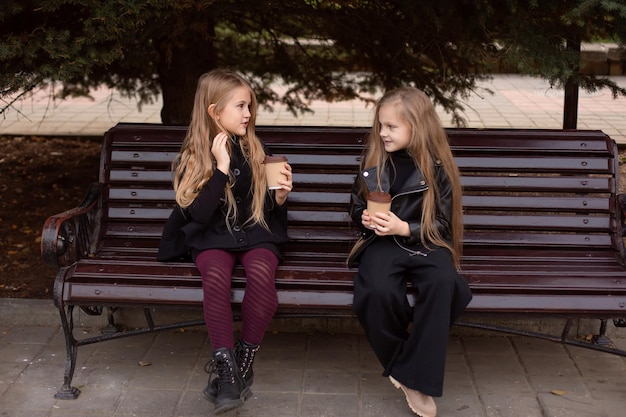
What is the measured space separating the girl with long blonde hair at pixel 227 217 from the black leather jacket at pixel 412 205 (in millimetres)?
358

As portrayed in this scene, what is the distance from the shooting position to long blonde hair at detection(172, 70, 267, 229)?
12.6ft

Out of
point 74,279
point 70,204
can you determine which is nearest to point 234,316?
point 74,279

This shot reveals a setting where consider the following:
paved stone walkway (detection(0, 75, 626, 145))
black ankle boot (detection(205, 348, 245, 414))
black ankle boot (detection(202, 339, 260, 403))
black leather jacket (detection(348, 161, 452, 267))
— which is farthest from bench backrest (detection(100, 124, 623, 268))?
paved stone walkway (detection(0, 75, 626, 145))

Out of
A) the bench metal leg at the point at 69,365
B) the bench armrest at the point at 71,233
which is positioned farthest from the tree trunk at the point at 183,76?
the bench metal leg at the point at 69,365

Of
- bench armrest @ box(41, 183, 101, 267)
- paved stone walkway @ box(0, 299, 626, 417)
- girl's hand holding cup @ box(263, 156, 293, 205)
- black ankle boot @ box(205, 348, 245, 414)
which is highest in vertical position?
girl's hand holding cup @ box(263, 156, 293, 205)

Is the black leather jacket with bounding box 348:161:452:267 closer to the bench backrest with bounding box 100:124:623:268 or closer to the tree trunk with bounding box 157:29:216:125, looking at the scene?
the bench backrest with bounding box 100:124:623:268

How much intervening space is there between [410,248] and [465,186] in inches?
30.2

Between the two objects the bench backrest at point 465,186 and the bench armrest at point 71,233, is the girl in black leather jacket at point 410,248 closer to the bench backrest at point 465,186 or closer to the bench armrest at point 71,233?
the bench backrest at point 465,186

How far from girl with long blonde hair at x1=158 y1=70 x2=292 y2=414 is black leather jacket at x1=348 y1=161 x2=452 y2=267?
0.36 m

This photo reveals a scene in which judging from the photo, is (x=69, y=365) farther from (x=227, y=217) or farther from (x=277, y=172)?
(x=277, y=172)

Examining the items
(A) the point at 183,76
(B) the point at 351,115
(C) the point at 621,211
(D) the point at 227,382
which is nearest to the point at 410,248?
(D) the point at 227,382

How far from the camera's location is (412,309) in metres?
3.57

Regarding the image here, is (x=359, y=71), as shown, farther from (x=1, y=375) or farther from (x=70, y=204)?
(x=1, y=375)

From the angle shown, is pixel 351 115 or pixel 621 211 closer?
pixel 621 211
